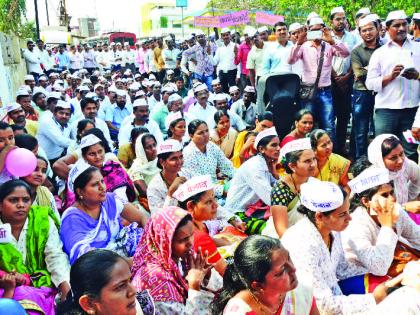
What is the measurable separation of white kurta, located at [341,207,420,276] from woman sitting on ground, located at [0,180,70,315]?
1771mm

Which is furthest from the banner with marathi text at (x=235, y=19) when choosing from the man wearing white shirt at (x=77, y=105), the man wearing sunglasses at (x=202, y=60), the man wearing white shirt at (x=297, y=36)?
the man wearing white shirt at (x=297, y=36)

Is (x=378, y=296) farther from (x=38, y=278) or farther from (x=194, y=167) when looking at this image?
(x=194, y=167)

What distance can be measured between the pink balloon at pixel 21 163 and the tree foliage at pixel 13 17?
48.3ft

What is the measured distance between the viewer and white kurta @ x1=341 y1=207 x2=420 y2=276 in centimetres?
313

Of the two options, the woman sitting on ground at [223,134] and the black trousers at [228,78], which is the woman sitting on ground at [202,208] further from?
the black trousers at [228,78]

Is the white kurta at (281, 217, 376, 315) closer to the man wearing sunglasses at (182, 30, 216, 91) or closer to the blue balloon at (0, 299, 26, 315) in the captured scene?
the blue balloon at (0, 299, 26, 315)

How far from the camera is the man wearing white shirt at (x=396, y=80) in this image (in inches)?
208

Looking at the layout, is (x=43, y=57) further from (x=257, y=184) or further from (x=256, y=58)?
(x=257, y=184)

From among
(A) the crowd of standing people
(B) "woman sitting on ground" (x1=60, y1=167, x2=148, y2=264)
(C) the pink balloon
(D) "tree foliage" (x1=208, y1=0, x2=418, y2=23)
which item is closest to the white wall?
(A) the crowd of standing people

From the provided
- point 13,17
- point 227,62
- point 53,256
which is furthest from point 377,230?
point 13,17

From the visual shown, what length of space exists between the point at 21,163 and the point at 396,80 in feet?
12.1

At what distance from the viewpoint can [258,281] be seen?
231 cm

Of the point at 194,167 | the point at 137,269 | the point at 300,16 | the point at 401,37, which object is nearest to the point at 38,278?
the point at 137,269

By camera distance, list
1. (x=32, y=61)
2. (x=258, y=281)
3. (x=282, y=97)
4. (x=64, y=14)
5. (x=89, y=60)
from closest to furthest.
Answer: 1. (x=258, y=281)
2. (x=282, y=97)
3. (x=32, y=61)
4. (x=89, y=60)
5. (x=64, y=14)
